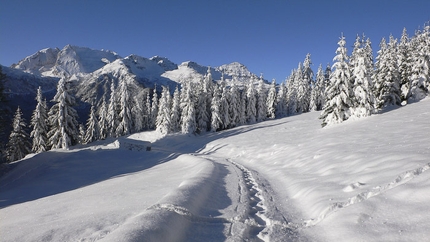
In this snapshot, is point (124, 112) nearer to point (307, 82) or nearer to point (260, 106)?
point (260, 106)

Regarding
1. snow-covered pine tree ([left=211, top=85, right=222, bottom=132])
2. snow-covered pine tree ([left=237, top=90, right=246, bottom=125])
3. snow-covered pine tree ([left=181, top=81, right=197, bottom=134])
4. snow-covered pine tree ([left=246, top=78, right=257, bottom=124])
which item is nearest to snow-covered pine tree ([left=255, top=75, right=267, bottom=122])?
snow-covered pine tree ([left=246, top=78, right=257, bottom=124])

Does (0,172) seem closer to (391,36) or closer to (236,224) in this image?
(236,224)

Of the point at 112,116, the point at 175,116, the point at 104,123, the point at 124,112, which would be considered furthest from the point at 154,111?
the point at 175,116

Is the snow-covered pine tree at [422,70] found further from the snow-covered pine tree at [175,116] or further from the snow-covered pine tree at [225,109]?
the snow-covered pine tree at [175,116]

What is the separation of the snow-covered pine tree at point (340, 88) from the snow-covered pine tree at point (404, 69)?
534 inches

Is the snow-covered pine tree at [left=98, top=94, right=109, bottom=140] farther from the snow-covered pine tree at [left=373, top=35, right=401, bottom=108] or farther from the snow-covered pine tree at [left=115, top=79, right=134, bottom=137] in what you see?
the snow-covered pine tree at [left=373, top=35, right=401, bottom=108]

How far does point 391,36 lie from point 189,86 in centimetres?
3735

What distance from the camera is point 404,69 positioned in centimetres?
3619

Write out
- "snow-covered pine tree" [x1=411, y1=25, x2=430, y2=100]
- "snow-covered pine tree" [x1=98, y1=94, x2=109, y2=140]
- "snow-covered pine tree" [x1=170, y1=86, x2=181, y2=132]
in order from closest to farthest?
"snow-covered pine tree" [x1=411, y1=25, x2=430, y2=100]
"snow-covered pine tree" [x1=170, y1=86, x2=181, y2=132]
"snow-covered pine tree" [x1=98, y1=94, x2=109, y2=140]

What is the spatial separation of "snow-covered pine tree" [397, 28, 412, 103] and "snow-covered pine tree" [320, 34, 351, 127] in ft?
44.5

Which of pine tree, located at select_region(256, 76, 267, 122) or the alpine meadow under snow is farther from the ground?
pine tree, located at select_region(256, 76, 267, 122)

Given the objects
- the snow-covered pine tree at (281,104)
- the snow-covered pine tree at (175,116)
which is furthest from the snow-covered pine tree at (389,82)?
the snow-covered pine tree at (175,116)

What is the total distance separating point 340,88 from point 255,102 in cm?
3285

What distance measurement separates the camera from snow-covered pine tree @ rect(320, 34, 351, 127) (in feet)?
85.7
